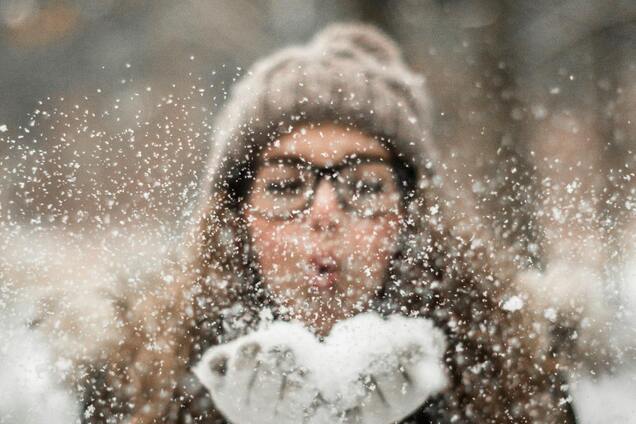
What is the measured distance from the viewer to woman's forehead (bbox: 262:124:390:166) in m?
0.74

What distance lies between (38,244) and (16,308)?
0.60ft

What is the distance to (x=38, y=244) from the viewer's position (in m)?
1.16

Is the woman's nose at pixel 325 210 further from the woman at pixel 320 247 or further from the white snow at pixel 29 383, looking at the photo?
the white snow at pixel 29 383

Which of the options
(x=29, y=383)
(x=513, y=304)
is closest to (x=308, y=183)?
(x=513, y=304)

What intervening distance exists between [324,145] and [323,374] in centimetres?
28

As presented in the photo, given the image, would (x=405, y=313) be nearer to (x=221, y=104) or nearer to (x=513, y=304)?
(x=513, y=304)

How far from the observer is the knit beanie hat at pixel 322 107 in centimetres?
75

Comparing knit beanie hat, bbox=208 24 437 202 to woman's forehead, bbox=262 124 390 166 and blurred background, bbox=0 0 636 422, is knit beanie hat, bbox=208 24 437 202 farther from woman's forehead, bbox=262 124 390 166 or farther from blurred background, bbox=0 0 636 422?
blurred background, bbox=0 0 636 422

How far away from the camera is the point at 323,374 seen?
0.73 m

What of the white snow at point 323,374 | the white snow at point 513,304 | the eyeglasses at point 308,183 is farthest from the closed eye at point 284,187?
the white snow at point 513,304

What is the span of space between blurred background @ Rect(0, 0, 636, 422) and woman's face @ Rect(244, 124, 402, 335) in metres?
0.37

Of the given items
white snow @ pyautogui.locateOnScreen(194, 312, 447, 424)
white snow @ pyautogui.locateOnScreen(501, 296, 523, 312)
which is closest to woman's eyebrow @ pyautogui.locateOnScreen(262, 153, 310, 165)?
white snow @ pyautogui.locateOnScreen(194, 312, 447, 424)

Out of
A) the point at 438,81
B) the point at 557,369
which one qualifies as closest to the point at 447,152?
the point at 438,81

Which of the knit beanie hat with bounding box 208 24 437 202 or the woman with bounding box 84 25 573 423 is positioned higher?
the knit beanie hat with bounding box 208 24 437 202
